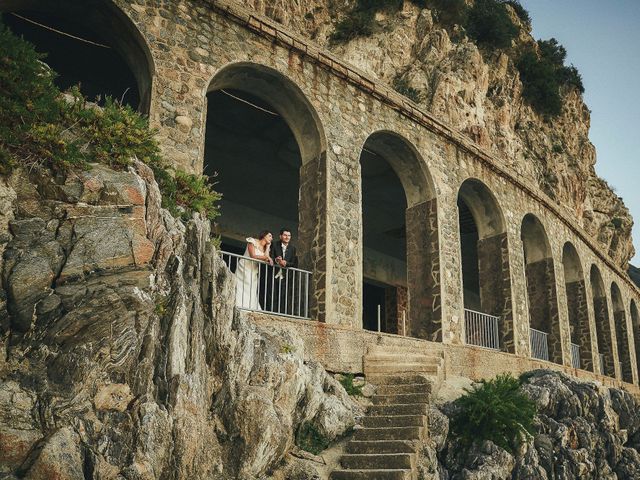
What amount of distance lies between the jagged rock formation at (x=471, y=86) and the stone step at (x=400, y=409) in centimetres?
890

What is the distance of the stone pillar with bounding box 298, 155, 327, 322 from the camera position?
9.68 meters

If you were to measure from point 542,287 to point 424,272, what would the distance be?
616 cm

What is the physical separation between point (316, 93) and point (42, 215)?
19.7 ft

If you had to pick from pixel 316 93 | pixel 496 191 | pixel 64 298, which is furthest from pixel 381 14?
pixel 64 298

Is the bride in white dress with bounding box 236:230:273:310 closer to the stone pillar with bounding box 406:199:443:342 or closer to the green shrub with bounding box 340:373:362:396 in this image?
the green shrub with bounding box 340:373:362:396

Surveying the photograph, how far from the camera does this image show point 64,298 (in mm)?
5055

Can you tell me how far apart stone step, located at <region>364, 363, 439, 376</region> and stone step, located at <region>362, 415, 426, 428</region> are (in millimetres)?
1472

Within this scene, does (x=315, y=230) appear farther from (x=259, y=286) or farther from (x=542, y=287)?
(x=542, y=287)

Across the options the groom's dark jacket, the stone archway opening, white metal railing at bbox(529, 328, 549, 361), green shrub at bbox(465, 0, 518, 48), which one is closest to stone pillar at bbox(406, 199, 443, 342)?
the groom's dark jacket

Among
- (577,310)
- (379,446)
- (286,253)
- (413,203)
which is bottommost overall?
(379,446)

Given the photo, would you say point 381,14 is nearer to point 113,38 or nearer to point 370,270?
point 370,270

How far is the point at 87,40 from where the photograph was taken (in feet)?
30.6

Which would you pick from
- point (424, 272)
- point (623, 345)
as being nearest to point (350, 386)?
point (424, 272)

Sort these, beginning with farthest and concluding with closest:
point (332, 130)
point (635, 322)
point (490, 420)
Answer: point (635, 322), point (332, 130), point (490, 420)
